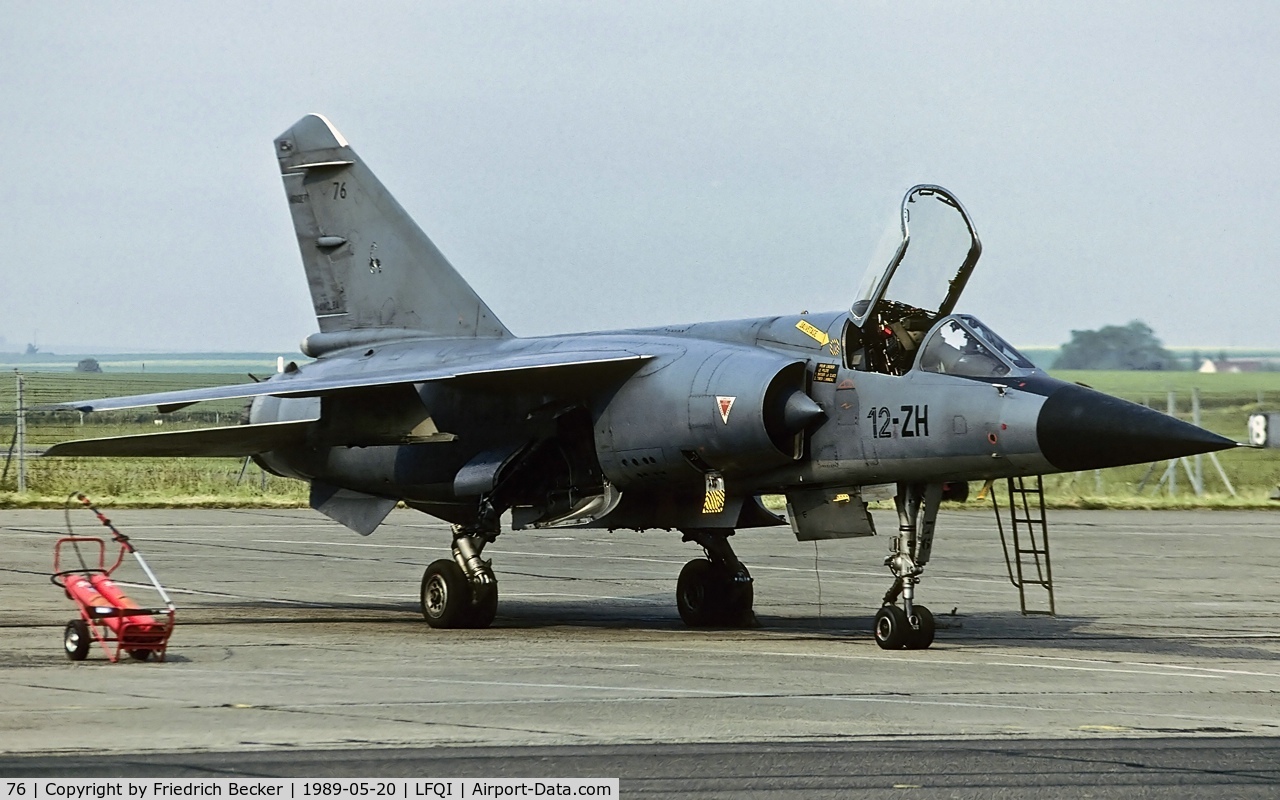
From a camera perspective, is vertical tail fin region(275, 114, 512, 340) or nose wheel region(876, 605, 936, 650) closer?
nose wheel region(876, 605, 936, 650)

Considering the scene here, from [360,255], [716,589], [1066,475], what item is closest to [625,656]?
[716,589]

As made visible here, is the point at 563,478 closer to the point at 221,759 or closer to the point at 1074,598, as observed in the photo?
the point at 1074,598

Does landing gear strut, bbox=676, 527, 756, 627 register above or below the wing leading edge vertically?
below

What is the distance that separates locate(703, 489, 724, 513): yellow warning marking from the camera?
44.7 feet

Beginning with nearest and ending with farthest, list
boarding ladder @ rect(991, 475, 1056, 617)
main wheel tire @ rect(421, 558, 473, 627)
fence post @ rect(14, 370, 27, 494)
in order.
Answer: boarding ladder @ rect(991, 475, 1056, 617), main wheel tire @ rect(421, 558, 473, 627), fence post @ rect(14, 370, 27, 494)

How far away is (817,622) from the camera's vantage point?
15.3 meters

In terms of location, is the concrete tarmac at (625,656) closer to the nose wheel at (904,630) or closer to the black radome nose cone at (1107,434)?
the nose wheel at (904,630)

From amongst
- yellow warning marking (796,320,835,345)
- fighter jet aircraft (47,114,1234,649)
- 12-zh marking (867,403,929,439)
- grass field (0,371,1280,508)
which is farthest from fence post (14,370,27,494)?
12-zh marking (867,403,929,439)

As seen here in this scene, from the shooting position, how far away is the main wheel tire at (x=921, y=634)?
40.4 ft

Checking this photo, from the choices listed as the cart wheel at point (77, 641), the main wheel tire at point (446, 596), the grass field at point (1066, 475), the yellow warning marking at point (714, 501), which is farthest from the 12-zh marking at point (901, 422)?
the grass field at point (1066, 475)

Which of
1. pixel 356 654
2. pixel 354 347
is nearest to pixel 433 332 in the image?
pixel 354 347

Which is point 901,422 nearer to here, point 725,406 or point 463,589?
point 725,406

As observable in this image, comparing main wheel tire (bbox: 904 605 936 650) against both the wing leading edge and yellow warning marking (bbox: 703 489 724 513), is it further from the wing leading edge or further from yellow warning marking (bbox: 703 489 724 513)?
the wing leading edge

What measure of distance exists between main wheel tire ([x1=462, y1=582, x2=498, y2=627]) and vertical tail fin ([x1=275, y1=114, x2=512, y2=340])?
11.4ft
